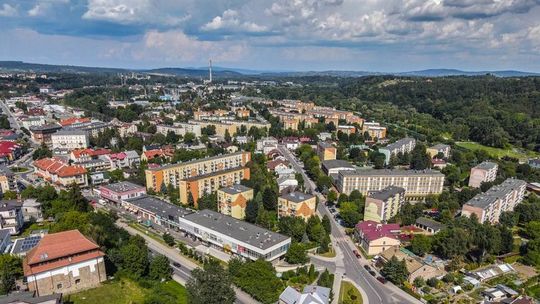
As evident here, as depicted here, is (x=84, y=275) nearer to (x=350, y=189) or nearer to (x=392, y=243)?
(x=392, y=243)

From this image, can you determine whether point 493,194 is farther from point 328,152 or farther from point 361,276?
point 328,152

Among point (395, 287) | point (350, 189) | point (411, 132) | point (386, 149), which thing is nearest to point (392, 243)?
point (395, 287)

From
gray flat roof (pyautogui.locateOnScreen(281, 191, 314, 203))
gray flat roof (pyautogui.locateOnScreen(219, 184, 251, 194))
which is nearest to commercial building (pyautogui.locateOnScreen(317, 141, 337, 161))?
gray flat roof (pyautogui.locateOnScreen(281, 191, 314, 203))

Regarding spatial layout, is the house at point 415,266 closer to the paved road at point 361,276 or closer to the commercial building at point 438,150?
the paved road at point 361,276

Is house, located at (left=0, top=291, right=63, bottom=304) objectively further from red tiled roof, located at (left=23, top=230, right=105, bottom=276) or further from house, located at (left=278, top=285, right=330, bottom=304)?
house, located at (left=278, top=285, right=330, bottom=304)

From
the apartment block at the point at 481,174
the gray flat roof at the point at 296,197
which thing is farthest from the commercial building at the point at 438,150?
the gray flat roof at the point at 296,197
